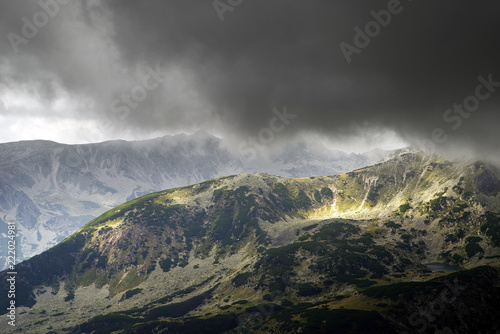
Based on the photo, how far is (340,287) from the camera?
533 ft

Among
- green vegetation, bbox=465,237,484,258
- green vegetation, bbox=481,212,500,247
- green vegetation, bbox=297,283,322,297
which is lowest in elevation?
green vegetation, bbox=465,237,484,258

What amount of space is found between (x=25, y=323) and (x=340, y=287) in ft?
665

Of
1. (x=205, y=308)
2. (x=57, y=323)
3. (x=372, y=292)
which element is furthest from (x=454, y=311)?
(x=57, y=323)

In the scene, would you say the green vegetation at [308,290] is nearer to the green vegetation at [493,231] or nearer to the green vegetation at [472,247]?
the green vegetation at [472,247]

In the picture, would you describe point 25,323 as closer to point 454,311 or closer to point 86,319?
point 86,319

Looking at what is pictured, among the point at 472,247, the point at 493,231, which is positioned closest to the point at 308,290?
the point at 472,247

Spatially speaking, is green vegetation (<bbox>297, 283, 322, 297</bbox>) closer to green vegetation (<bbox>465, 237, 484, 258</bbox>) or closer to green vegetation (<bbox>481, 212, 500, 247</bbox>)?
green vegetation (<bbox>465, 237, 484, 258</bbox>)

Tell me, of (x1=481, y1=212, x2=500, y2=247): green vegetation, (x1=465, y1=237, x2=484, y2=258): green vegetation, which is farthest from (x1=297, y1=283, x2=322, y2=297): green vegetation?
(x1=481, y1=212, x2=500, y2=247): green vegetation

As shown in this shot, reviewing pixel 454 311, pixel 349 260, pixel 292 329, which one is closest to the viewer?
pixel 454 311

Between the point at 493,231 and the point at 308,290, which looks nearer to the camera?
the point at 308,290

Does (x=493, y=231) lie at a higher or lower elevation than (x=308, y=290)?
lower

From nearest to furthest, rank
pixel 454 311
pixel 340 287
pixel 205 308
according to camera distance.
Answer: pixel 454 311 < pixel 340 287 < pixel 205 308

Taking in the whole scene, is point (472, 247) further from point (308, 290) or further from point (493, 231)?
point (308, 290)

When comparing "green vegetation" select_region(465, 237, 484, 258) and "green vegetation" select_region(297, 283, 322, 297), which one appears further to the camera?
"green vegetation" select_region(465, 237, 484, 258)
